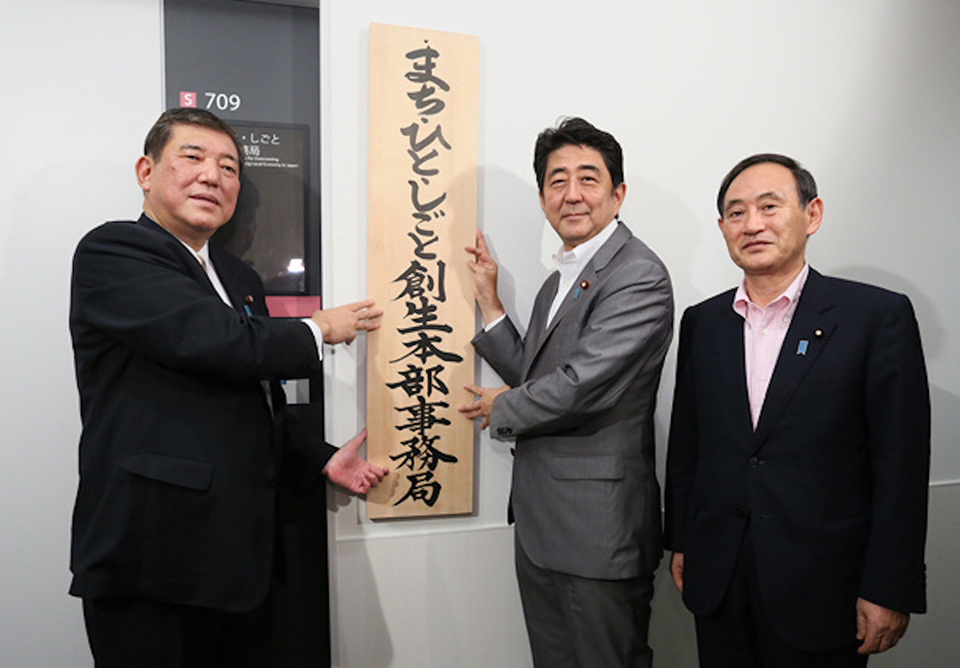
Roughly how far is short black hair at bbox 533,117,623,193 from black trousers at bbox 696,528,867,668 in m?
0.96

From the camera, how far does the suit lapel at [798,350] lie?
1.28m

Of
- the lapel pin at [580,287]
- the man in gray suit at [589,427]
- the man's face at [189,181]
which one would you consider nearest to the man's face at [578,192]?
the man in gray suit at [589,427]

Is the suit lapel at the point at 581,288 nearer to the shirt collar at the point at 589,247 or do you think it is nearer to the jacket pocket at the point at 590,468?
the shirt collar at the point at 589,247

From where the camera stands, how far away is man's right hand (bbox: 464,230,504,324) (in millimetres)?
1726

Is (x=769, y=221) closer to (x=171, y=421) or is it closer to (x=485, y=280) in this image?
(x=485, y=280)

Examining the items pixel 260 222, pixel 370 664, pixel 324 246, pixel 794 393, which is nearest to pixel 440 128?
pixel 324 246

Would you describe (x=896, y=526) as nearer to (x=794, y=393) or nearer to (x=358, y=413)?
(x=794, y=393)

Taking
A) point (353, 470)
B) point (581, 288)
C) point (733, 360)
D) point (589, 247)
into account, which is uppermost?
point (589, 247)

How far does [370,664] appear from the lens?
177 cm

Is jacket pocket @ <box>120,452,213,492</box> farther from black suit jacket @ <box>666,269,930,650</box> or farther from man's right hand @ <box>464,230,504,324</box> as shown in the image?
black suit jacket @ <box>666,269,930,650</box>

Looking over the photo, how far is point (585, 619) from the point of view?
145cm

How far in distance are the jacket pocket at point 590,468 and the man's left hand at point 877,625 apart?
56cm

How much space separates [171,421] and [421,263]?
2.56ft

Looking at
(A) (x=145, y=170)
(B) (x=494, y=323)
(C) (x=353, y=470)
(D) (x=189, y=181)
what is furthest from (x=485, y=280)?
(A) (x=145, y=170)
